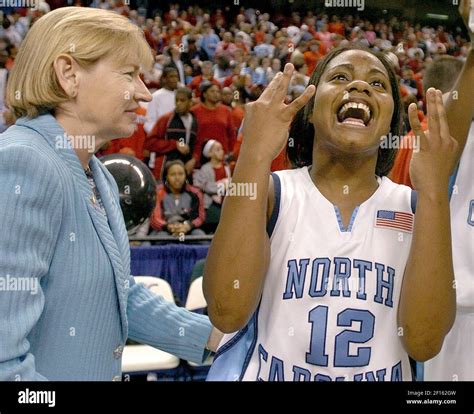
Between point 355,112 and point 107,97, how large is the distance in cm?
29

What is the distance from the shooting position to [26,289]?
28.5 inches

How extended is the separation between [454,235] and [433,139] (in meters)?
0.39

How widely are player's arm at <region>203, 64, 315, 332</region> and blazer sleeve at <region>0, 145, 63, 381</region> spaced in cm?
19

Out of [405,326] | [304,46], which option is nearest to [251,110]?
[405,326]

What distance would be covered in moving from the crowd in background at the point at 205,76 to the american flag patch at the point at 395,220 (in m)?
1.01

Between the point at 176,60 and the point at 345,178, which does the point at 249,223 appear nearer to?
the point at 345,178

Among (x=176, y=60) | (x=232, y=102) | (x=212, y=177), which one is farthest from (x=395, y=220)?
(x=176, y=60)

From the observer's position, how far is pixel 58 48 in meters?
0.78

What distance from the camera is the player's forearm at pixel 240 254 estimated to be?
0.76 m

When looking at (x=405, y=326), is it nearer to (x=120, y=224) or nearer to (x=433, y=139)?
(x=433, y=139)

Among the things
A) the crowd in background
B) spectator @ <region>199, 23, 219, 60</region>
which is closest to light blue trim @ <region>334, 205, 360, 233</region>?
the crowd in background

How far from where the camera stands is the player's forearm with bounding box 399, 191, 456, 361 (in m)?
0.78

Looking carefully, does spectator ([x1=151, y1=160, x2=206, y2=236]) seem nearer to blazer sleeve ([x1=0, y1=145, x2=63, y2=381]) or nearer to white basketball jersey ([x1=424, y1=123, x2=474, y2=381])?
white basketball jersey ([x1=424, y1=123, x2=474, y2=381])
